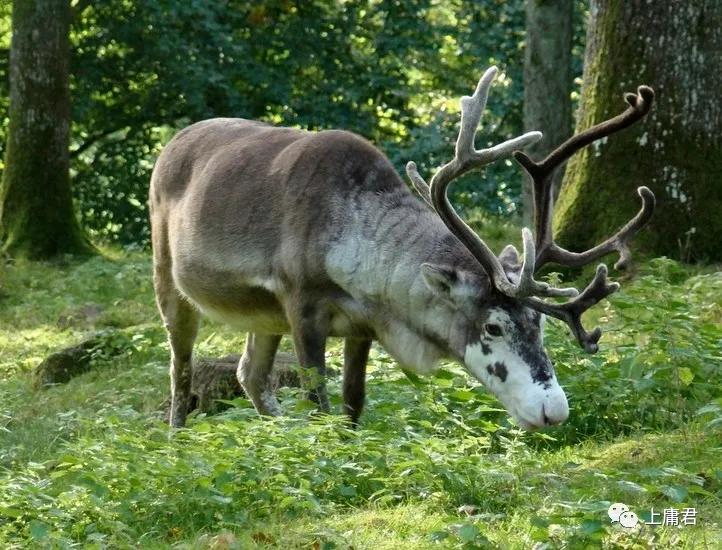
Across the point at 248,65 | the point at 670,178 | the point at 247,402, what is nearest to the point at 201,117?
the point at 248,65

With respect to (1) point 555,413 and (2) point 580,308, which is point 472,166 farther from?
(1) point 555,413

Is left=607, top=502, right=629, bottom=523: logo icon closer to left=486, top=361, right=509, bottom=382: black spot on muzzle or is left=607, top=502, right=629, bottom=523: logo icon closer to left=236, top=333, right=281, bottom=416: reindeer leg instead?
left=486, top=361, right=509, bottom=382: black spot on muzzle

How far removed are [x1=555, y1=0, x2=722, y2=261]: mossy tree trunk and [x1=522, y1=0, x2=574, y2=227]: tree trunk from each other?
373 cm

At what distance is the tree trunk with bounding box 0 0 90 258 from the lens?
16.7 m

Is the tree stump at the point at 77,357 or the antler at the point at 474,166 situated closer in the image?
the antler at the point at 474,166

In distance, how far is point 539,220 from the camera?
Answer: 24.4 feet

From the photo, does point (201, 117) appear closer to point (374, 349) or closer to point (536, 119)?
point (536, 119)

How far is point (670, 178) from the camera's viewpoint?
1087cm

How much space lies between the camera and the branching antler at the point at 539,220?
6.94 m

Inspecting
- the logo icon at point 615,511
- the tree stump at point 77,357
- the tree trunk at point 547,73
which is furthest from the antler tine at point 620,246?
the tree trunk at point 547,73

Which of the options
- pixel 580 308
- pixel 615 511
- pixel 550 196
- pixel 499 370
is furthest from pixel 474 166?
pixel 615 511

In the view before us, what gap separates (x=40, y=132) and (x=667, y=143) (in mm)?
8563

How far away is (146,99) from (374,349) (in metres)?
12.0

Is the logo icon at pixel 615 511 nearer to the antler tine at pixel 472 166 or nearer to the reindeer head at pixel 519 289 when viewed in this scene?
the reindeer head at pixel 519 289
